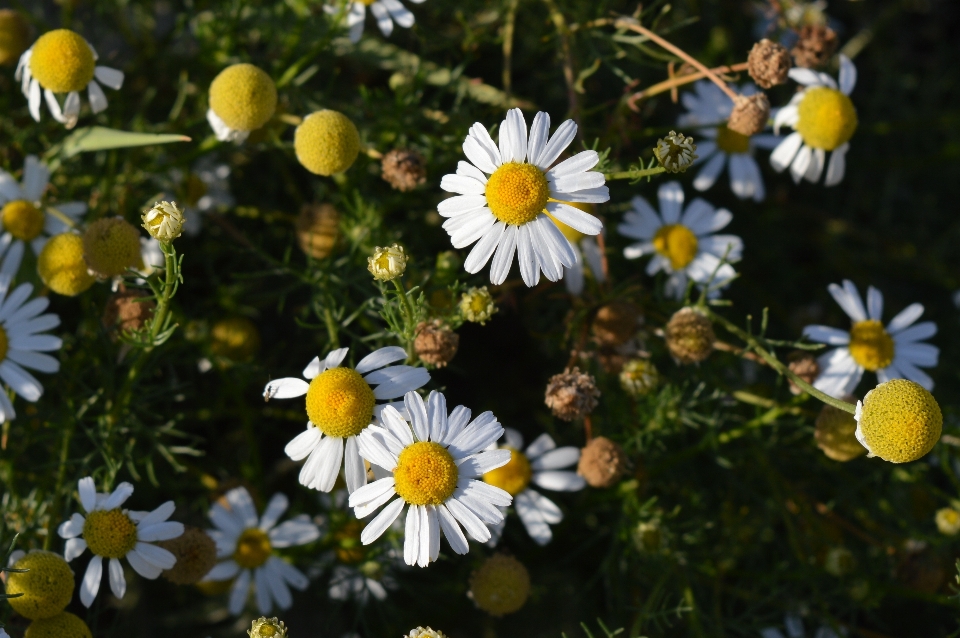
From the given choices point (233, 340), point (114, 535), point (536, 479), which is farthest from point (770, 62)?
point (114, 535)

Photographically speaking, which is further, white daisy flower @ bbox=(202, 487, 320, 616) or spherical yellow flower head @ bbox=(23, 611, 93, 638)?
white daisy flower @ bbox=(202, 487, 320, 616)

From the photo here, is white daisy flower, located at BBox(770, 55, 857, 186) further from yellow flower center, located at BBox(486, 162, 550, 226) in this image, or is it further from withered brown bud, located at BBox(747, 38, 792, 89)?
yellow flower center, located at BBox(486, 162, 550, 226)

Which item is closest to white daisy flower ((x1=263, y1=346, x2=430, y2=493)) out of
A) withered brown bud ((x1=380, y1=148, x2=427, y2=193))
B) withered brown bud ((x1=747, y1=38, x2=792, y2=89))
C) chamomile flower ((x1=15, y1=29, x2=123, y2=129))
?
withered brown bud ((x1=380, y1=148, x2=427, y2=193))

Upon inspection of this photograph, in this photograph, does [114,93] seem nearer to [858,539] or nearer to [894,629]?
[858,539]

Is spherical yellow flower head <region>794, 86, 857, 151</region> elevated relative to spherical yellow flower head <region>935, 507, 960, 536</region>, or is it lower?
elevated

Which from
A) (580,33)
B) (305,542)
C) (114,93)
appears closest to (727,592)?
(305,542)

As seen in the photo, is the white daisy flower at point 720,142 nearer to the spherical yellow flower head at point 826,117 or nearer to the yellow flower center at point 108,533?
the spherical yellow flower head at point 826,117
